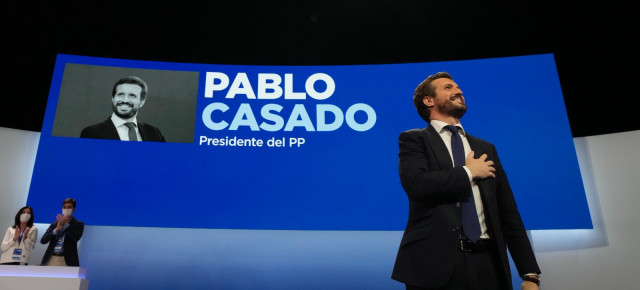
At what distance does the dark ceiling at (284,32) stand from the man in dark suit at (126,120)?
Result: 50cm

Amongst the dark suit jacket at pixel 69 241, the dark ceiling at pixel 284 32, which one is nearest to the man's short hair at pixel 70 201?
the dark suit jacket at pixel 69 241

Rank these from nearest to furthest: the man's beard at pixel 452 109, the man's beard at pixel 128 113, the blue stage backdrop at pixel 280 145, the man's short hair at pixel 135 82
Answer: the man's beard at pixel 452 109 < the blue stage backdrop at pixel 280 145 < the man's beard at pixel 128 113 < the man's short hair at pixel 135 82

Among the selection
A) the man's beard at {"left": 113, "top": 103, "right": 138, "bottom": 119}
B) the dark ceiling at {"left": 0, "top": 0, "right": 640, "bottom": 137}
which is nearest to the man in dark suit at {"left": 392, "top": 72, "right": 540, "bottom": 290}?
the dark ceiling at {"left": 0, "top": 0, "right": 640, "bottom": 137}

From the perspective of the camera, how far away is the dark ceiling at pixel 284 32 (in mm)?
5395

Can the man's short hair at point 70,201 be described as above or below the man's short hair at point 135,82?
below

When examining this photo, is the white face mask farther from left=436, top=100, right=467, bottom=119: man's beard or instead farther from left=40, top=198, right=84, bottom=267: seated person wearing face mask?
left=436, top=100, right=467, bottom=119: man's beard

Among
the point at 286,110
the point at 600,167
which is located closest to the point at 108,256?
the point at 286,110

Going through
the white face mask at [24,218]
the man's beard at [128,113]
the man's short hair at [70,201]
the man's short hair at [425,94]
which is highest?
the man's beard at [128,113]

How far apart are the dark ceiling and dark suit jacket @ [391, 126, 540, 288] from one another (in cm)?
390

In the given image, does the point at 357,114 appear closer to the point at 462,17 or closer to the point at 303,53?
the point at 303,53

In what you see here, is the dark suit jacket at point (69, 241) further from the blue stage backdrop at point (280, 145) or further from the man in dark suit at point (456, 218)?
the man in dark suit at point (456, 218)

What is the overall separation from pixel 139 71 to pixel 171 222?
1715 millimetres

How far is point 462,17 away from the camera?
5625 mm

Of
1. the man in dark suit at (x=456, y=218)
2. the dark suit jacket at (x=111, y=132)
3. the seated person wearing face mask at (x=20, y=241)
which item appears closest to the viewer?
the man in dark suit at (x=456, y=218)
